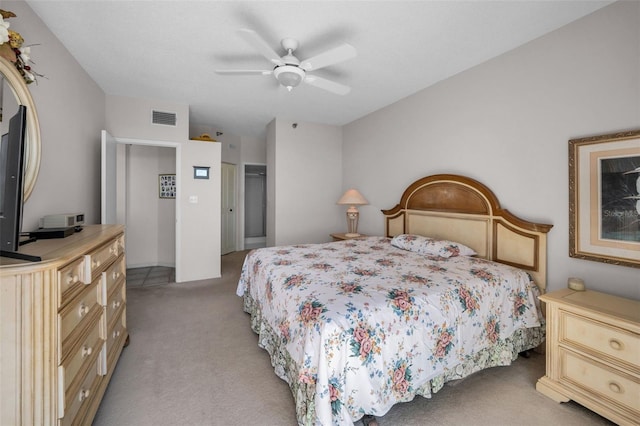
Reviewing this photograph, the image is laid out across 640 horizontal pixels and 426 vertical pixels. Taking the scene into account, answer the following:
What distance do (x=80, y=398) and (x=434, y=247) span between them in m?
2.79

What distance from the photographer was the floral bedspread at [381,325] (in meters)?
1.40

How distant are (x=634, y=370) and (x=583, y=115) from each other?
1.76 meters

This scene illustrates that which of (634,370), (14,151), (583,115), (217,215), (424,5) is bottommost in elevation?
(634,370)

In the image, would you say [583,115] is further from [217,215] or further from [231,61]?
[217,215]

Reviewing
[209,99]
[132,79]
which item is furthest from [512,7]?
[132,79]

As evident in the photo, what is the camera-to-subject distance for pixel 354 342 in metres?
1.41

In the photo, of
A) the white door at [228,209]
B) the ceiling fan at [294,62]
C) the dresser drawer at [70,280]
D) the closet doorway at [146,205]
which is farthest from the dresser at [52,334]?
the white door at [228,209]

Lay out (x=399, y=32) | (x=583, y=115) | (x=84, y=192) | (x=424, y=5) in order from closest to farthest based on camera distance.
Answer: (x=424, y=5)
(x=583, y=115)
(x=399, y=32)
(x=84, y=192)

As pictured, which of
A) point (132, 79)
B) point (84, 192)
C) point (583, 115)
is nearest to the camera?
point (583, 115)

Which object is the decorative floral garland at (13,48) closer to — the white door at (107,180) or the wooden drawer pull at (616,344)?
the white door at (107,180)

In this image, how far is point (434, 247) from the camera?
2.78 m

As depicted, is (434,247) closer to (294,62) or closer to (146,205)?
(294,62)

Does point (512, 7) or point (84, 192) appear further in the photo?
point (84, 192)

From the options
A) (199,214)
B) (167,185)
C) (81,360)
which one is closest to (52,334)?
(81,360)
